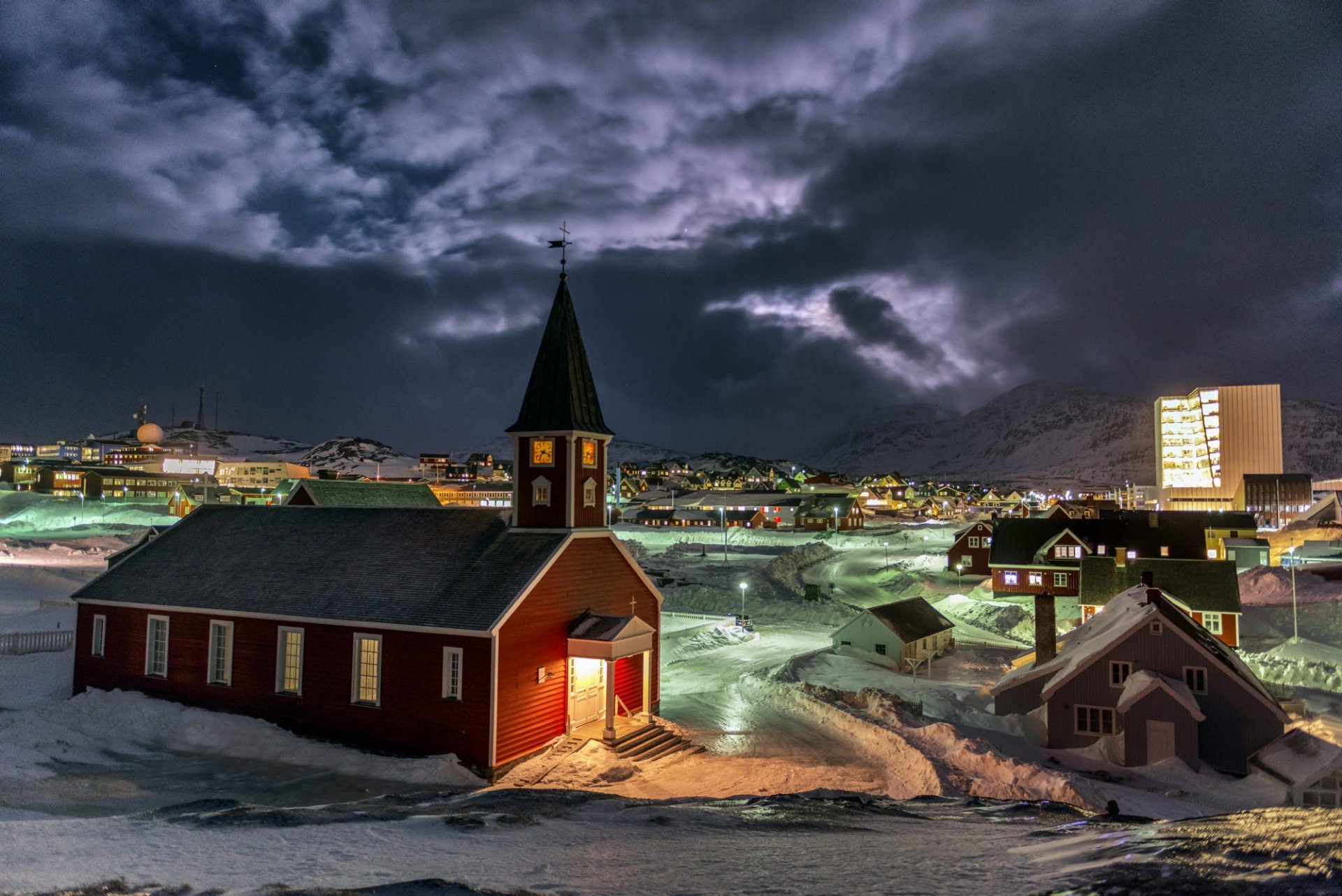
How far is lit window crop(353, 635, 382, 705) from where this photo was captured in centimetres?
2220

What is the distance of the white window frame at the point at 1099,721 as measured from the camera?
2634 centimetres

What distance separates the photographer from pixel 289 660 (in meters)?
23.5

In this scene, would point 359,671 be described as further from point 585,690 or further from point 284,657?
point 585,690

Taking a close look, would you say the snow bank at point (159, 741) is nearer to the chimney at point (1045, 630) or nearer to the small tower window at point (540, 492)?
the small tower window at point (540, 492)

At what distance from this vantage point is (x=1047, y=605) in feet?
101

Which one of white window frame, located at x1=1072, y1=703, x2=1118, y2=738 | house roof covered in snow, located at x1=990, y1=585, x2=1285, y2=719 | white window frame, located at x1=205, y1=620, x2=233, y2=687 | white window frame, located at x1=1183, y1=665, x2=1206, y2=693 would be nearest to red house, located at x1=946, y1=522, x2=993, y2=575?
house roof covered in snow, located at x1=990, y1=585, x2=1285, y2=719

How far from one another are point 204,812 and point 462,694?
301 inches

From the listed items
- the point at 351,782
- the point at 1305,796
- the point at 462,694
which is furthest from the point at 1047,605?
the point at 351,782

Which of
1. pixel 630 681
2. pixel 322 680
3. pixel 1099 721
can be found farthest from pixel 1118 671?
pixel 322 680

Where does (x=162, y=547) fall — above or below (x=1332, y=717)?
above

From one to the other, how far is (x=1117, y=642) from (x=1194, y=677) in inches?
96.6

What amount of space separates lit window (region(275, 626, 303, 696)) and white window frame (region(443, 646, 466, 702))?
5018mm

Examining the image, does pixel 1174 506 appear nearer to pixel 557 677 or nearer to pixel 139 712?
pixel 557 677

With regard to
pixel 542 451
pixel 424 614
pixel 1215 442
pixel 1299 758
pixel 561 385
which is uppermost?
pixel 1215 442
